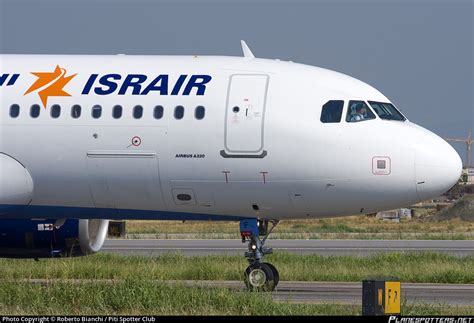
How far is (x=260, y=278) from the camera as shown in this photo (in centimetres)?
2600

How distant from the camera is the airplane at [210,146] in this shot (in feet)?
83.5

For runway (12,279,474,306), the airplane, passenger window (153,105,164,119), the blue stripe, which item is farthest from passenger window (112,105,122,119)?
runway (12,279,474,306)

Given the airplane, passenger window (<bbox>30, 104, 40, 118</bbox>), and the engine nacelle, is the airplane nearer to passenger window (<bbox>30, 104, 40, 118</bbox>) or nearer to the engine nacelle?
passenger window (<bbox>30, 104, 40, 118</bbox>)

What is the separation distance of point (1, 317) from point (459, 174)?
10866mm

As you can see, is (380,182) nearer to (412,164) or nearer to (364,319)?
(412,164)

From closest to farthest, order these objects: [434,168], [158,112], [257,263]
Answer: [434,168] → [158,112] → [257,263]

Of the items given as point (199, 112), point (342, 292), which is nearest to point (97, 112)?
point (199, 112)

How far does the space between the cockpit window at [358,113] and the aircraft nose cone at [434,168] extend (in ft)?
4.44

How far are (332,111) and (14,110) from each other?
672 cm

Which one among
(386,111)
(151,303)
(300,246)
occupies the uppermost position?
(300,246)

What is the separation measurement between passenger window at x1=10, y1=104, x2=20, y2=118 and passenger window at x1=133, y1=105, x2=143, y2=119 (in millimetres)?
2527

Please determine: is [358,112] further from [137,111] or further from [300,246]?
[300,246]

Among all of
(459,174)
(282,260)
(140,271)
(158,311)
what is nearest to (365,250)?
(282,260)

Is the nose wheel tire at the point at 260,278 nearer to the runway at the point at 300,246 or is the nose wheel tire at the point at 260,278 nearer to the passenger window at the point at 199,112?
the passenger window at the point at 199,112
